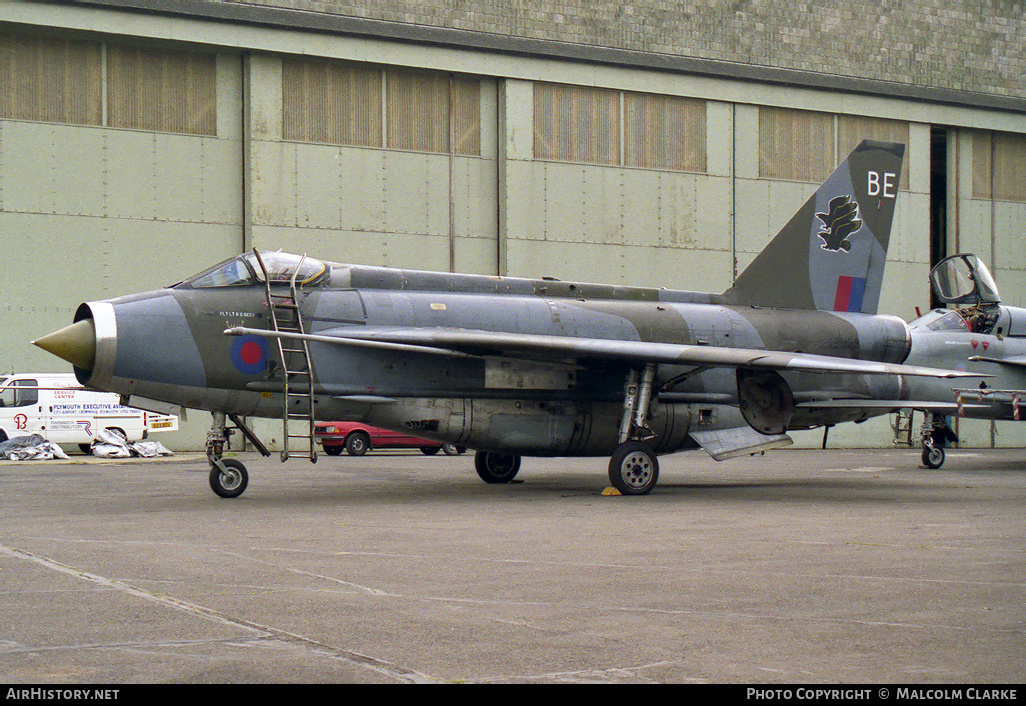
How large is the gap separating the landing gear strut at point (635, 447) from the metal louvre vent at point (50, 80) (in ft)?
67.5

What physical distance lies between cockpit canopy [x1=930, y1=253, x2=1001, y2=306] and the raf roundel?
16420mm

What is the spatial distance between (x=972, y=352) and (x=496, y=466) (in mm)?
11558

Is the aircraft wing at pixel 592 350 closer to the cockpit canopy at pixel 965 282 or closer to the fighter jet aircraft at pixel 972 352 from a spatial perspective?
the fighter jet aircraft at pixel 972 352

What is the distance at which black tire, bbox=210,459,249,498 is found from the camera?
12.9m

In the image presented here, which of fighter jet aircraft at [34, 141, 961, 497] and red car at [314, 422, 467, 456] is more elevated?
fighter jet aircraft at [34, 141, 961, 497]

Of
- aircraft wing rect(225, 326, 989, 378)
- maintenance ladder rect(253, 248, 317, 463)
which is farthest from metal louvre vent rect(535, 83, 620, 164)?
maintenance ladder rect(253, 248, 317, 463)

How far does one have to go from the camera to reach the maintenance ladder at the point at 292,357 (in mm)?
13031

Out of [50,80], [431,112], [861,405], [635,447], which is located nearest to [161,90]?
[50,80]

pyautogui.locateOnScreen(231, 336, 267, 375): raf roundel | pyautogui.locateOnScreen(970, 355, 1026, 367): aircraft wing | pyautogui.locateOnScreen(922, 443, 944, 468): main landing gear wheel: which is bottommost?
pyautogui.locateOnScreen(922, 443, 944, 468): main landing gear wheel

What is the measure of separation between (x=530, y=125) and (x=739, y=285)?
54.6 feet

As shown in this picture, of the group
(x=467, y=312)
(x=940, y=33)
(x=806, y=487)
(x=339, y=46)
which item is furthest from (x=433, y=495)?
(x=940, y=33)

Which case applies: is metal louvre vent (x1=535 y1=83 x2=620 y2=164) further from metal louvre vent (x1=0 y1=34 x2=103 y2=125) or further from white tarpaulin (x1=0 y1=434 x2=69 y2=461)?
white tarpaulin (x1=0 y1=434 x2=69 y2=461)

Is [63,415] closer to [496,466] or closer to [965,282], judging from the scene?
[496,466]

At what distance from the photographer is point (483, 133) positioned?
3272 cm
